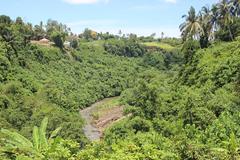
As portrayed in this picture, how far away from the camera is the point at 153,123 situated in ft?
127

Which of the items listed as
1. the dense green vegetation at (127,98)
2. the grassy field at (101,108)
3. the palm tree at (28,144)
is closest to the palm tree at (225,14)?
the dense green vegetation at (127,98)

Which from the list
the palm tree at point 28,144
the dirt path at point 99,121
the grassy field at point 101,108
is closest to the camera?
the palm tree at point 28,144

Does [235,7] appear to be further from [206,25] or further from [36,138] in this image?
[36,138]

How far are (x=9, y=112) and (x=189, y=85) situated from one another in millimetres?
21631

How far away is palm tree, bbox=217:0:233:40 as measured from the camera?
51.8 meters

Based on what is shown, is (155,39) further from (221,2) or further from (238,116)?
(238,116)

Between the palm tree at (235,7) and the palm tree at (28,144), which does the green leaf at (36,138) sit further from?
the palm tree at (235,7)

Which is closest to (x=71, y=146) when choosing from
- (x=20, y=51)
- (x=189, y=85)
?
(x=189, y=85)

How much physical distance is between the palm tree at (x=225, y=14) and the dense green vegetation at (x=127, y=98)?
12 centimetres

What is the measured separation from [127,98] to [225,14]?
18.9 metres

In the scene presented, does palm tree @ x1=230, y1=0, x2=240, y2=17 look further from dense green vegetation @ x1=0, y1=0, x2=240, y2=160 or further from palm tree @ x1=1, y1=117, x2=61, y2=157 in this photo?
palm tree @ x1=1, y1=117, x2=61, y2=157

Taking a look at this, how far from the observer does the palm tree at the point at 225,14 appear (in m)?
51.8

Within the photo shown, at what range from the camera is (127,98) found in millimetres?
62562

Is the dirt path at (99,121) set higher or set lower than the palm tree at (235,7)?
lower
